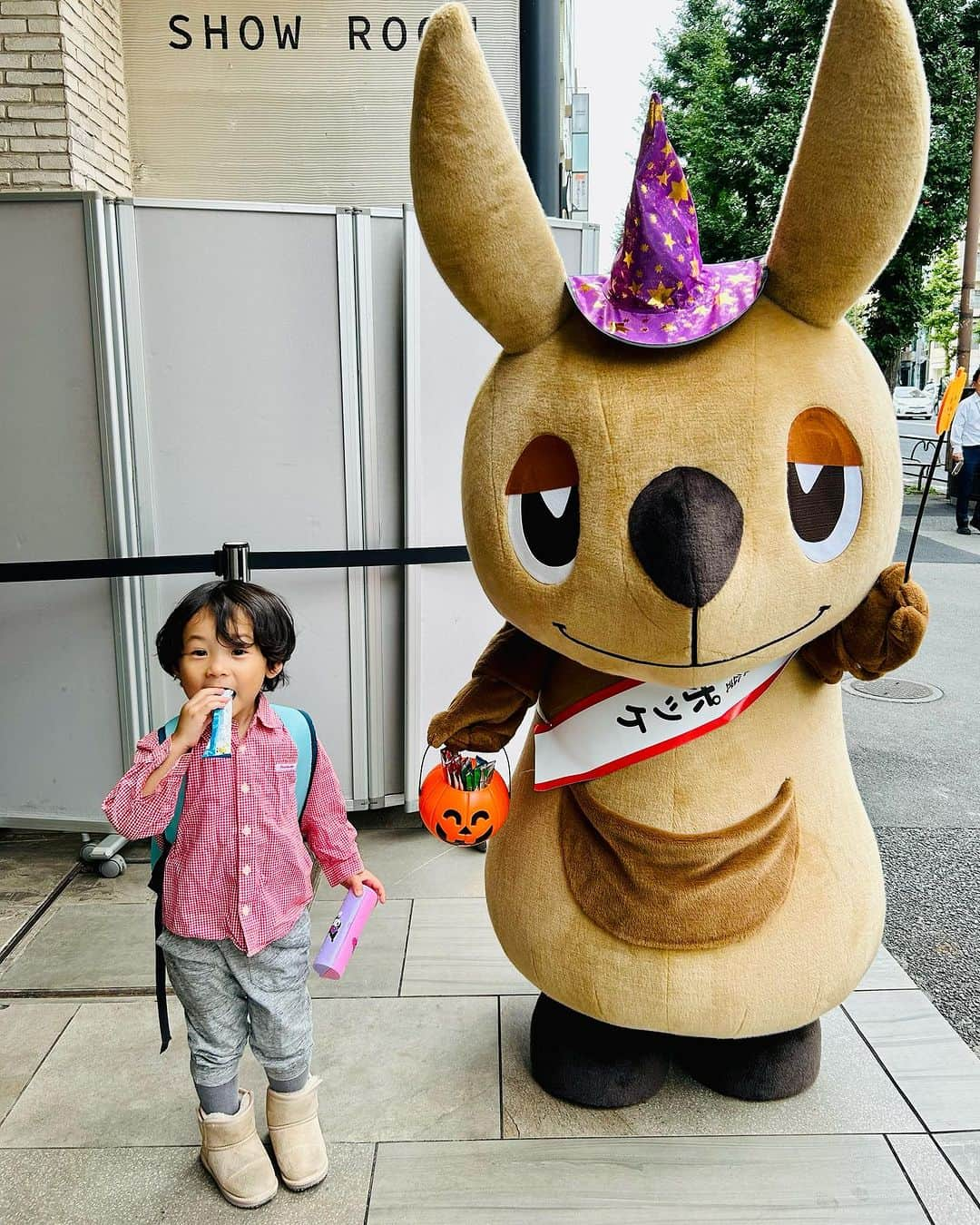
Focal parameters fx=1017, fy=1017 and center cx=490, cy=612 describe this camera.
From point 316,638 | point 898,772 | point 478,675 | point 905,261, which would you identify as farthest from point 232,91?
point 905,261

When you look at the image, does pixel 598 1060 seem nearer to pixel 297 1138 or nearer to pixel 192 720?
pixel 297 1138


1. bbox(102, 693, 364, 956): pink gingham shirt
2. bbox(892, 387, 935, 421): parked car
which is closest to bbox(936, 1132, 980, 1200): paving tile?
bbox(102, 693, 364, 956): pink gingham shirt

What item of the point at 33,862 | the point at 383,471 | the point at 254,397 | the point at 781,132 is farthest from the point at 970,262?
the point at 33,862

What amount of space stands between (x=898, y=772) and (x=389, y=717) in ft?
9.08

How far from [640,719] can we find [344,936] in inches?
32.6

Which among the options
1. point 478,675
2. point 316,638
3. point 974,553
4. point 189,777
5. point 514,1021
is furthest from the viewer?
point 974,553

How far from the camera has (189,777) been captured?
2256mm

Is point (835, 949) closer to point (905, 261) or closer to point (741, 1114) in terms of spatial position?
point (741, 1114)

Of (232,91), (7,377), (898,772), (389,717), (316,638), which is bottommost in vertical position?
(898,772)

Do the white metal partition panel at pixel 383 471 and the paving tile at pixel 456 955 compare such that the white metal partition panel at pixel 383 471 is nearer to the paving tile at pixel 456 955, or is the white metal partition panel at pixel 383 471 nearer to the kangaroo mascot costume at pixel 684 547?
the paving tile at pixel 456 955

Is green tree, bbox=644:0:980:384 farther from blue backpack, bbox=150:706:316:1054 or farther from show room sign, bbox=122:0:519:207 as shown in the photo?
blue backpack, bbox=150:706:316:1054

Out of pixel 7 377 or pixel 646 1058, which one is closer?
pixel 646 1058

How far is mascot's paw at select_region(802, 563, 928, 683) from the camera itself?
2.13m

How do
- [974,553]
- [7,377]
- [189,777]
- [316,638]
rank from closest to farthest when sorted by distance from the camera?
1. [189,777]
2. [7,377]
3. [316,638]
4. [974,553]
